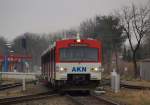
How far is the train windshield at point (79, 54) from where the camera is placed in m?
26.1

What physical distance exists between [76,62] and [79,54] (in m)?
0.63

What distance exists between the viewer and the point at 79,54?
26422mm

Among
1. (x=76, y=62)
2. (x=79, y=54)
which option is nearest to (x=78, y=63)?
(x=76, y=62)

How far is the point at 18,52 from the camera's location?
11419cm

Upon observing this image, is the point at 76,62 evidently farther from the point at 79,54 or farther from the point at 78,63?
the point at 79,54

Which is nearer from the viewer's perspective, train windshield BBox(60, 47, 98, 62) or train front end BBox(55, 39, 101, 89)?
train front end BBox(55, 39, 101, 89)

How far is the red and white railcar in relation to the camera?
84.8ft

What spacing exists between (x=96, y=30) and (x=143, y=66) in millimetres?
30894

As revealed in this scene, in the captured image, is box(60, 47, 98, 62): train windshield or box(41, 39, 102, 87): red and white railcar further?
box(60, 47, 98, 62): train windshield

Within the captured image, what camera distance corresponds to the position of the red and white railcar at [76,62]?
25.9 meters

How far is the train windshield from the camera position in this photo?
2614 cm

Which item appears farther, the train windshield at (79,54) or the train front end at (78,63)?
the train windshield at (79,54)

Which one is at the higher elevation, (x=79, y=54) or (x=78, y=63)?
(x=79, y=54)

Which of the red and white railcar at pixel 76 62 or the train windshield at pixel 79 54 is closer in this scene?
the red and white railcar at pixel 76 62
